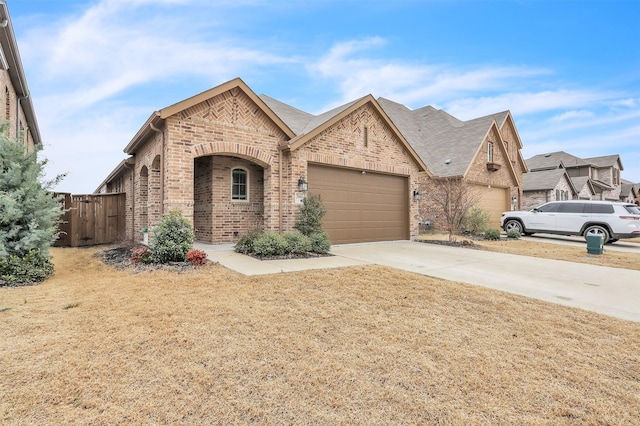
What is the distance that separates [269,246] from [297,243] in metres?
0.85

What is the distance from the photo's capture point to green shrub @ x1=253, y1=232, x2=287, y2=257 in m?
7.66

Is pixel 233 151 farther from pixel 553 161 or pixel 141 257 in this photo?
pixel 553 161

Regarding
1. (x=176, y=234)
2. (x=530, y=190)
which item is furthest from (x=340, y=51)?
(x=530, y=190)

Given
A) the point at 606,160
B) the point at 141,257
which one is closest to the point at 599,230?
the point at 141,257

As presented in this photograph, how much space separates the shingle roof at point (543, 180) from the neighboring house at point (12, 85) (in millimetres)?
29232

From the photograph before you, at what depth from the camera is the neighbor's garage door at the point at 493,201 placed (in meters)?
18.6

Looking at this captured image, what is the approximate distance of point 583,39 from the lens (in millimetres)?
13352

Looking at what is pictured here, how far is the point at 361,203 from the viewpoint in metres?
11.3

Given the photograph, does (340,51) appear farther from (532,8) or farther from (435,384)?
(435,384)

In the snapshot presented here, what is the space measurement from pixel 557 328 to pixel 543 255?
695cm

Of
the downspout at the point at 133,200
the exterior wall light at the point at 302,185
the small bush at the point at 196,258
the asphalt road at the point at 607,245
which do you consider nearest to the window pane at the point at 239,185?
the exterior wall light at the point at 302,185

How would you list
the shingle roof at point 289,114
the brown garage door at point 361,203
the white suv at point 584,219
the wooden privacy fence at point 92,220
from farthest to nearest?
1. the shingle roof at point 289,114
2. the white suv at point 584,219
3. the wooden privacy fence at point 92,220
4. the brown garage door at point 361,203

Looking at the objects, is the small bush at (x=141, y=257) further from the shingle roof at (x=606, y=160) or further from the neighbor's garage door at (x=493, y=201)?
the shingle roof at (x=606, y=160)

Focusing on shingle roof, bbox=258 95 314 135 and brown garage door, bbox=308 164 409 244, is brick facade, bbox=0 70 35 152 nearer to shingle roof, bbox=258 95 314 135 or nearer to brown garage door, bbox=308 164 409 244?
shingle roof, bbox=258 95 314 135
